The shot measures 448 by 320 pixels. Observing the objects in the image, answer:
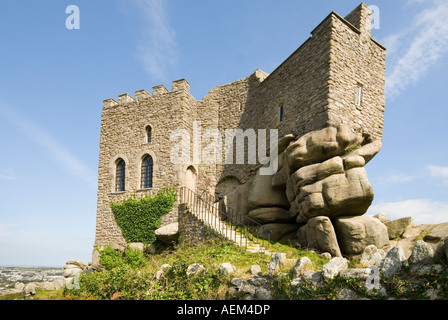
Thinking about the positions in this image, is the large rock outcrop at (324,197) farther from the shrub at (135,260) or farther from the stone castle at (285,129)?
the shrub at (135,260)

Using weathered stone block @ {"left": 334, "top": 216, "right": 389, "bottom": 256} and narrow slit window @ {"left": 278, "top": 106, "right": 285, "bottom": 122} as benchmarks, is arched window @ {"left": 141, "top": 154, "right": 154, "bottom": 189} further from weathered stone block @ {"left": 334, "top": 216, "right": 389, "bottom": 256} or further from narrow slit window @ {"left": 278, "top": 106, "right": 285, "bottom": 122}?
weathered stone block @ {"left": 334, "top": 216, "right": 389, "bottom": 256}

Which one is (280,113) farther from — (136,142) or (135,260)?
(135,260)

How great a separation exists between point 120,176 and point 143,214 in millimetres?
3097

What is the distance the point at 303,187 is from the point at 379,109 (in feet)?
17.8

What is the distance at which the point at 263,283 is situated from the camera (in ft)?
22.6

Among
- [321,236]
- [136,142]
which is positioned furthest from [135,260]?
[321,236]

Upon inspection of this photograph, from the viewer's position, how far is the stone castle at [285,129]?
34.5 ft

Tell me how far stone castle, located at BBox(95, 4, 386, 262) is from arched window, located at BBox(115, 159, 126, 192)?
6 centimetres

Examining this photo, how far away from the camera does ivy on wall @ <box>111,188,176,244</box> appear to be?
51.3 ft

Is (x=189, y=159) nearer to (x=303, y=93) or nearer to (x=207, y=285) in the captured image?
(x=303, y=93)

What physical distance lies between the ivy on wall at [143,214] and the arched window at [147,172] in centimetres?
79

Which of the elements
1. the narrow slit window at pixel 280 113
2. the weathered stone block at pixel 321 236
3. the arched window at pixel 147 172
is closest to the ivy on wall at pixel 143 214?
the arched window at pixel 147 172

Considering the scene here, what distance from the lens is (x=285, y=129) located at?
13414 mm

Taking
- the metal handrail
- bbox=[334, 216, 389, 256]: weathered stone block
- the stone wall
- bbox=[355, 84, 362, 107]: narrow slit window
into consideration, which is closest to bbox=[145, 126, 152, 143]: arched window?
the stone wall
